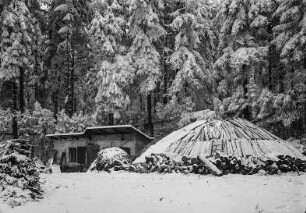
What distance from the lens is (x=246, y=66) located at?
2641 cm

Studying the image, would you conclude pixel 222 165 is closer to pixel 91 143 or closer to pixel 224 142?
pixel 224 142

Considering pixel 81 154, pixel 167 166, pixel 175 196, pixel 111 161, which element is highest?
pixel 81 154

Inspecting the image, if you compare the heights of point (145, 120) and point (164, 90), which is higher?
point (164, 90)

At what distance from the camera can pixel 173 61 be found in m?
28.2

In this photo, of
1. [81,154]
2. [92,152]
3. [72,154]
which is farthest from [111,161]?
[72,154]

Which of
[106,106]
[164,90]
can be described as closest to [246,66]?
[106,106]

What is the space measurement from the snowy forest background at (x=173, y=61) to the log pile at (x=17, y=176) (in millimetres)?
16761

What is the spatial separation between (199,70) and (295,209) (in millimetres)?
20613

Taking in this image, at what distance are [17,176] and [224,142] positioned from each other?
10.1 m

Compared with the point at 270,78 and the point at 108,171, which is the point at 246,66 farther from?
the point at 108,171

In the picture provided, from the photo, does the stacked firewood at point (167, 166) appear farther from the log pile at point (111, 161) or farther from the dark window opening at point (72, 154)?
the dark window opening at point (72, 154)

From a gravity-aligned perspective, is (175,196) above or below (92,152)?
below

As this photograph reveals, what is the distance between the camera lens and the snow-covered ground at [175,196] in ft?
26.6

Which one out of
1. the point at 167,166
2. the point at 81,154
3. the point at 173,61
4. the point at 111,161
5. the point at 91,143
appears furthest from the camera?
the point at 173,61
